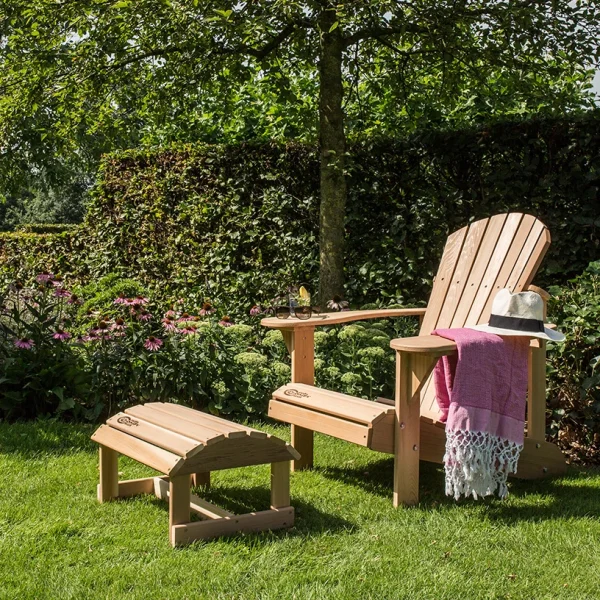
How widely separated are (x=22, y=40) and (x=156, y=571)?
444 cm

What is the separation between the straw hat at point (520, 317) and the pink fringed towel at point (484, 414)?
2.2 inches

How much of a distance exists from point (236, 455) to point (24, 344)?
7.02 feet

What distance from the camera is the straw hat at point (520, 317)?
309cm

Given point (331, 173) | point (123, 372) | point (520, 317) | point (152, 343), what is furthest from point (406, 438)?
point (331, 173)

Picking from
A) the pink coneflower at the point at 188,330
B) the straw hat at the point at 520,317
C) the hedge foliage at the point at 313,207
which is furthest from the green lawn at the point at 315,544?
the hedge foliage at the point at 313,207

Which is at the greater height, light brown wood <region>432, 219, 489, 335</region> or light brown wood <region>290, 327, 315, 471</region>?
light brown wood <region>432, 219, 489, 335</region>

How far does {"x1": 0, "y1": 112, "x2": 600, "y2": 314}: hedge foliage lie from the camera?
4.82 metres

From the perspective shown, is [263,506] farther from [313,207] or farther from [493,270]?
[313,207]

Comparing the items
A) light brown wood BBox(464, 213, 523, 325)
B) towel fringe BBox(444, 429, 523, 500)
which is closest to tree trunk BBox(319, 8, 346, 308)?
light brown wood BBox(464, 213, 523, 325)

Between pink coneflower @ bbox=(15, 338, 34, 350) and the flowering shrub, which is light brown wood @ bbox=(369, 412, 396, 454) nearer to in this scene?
the flowering shrub

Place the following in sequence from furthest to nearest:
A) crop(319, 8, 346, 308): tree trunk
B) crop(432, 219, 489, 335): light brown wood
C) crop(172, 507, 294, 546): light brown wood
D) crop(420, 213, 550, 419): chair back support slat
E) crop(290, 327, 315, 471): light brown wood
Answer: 1. crop(319, 8, 346, 308): tree trunk
2. crop(432, 219, 489, 335): light brown wood
3. crop(290, 327, 315, 471): light brown wood
4. crop(420, 213, 550, 419): chair back support slat
5. crop(172, 507, 294, 546): light brown wood

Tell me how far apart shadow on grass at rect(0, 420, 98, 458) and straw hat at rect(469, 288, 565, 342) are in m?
2.00

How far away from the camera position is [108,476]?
3102 millimetres

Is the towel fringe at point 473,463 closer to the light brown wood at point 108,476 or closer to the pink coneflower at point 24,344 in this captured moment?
the light brown wood at point 108,476
